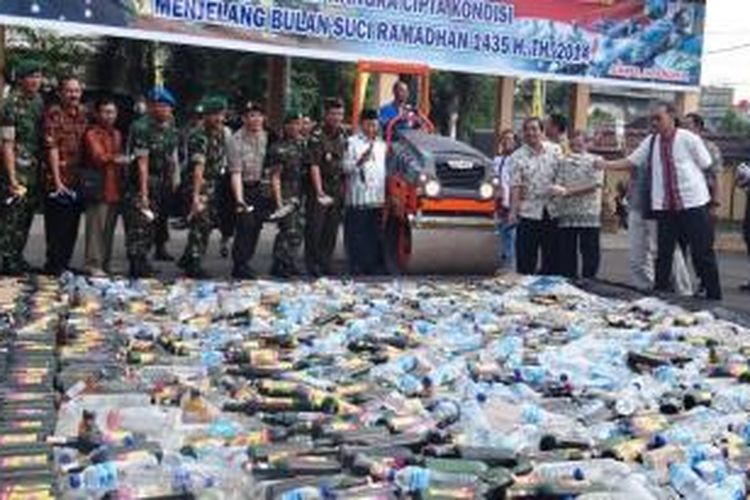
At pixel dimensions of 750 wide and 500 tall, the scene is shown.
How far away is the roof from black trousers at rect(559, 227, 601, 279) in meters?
1.15

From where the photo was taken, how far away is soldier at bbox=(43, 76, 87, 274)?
317 inches

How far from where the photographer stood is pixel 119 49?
20906 millimetres

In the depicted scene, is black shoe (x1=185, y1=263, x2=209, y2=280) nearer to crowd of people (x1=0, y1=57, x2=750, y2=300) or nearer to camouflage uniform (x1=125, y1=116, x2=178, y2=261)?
crowd of people (x1=0, y1=57, x2=750, y2=300)

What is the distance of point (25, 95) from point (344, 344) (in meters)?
3.47

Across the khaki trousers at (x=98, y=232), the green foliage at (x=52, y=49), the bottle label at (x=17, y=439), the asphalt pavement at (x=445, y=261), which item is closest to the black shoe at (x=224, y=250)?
the asphalt pavement at (x=445, y=261)

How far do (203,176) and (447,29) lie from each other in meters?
6.25

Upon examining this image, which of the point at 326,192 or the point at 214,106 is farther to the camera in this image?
the point at 326,192

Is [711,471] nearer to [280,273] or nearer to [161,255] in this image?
[280,273]

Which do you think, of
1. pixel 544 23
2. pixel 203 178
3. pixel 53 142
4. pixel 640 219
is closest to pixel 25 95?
pixel 53 142

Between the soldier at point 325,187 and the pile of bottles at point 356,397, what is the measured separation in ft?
6.01

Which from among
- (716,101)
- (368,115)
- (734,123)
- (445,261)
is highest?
(716,101)

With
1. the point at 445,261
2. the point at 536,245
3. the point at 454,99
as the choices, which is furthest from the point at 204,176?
the point at 454,99

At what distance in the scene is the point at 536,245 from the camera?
9.46m

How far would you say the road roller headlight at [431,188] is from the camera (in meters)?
9.38
